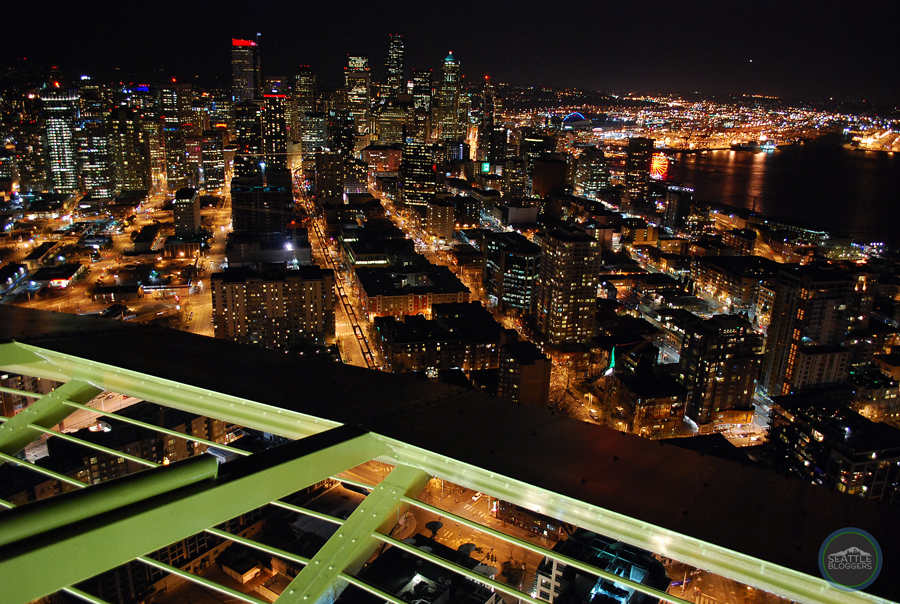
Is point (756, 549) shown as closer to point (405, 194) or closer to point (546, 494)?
point (546, 494)

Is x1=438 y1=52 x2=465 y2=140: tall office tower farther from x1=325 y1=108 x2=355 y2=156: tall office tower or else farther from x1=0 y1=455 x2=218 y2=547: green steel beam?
x1=0 y1=455 x2=218 y2=547: green steel beam

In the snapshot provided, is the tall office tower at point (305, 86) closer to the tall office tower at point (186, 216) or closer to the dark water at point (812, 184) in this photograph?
the tall office tower at point (186, 216)

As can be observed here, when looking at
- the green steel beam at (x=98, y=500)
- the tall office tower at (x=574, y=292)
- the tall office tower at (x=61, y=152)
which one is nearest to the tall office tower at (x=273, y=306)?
the tall office tower at (x=574, y=292)

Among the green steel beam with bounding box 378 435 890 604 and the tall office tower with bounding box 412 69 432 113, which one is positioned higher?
the tall office tower with bounding box 412 69 432 113

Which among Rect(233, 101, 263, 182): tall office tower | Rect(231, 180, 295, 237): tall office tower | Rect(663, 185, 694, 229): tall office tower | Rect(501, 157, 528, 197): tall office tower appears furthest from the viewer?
Rect(233, 101, 263, 182): tall office tower

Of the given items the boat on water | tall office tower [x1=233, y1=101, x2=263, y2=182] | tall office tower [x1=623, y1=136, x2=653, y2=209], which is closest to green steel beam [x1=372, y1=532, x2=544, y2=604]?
tall office tower [x1=623, y1=136, x2=653, y2=209]

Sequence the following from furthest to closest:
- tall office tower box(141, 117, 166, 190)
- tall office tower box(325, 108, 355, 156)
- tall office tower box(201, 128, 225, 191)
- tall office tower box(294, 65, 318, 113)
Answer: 1. tall office tower box(294, 65, 318, 113)
2. tall office tower box(325, 108, 355, 156)
3. tall office tower box(201, 128, 225, 191)
4. tall office tower box(141, 117, 166, 190)
